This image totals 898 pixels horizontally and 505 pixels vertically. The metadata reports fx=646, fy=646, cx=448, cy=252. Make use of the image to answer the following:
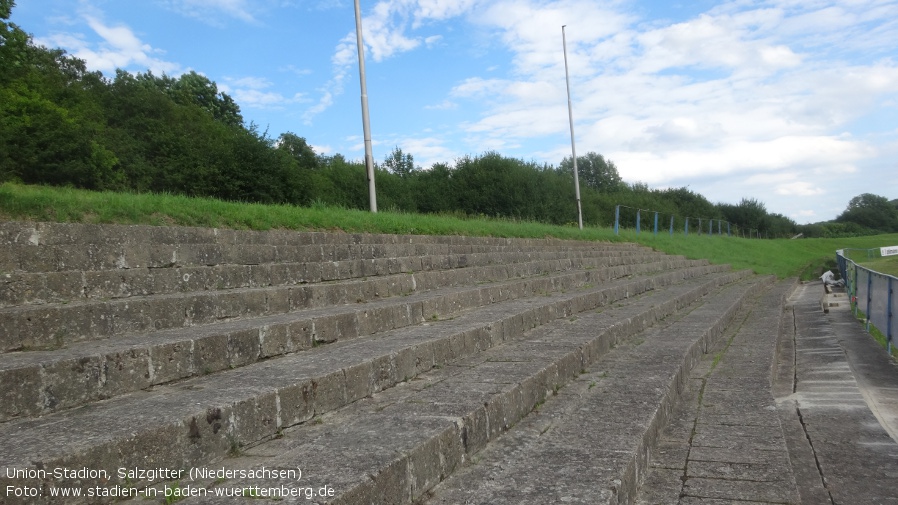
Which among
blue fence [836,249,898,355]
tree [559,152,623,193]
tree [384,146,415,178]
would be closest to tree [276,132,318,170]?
tree [384,146,415,178]

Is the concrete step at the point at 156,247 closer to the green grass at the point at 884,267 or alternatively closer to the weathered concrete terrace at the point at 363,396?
the weathered concrete terrace at the point at 363,396

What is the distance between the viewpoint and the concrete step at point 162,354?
8.16 feet

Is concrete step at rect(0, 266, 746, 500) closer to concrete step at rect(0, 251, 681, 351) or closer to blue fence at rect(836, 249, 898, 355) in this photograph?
concrete step at rect(0, 251, 681, 351)

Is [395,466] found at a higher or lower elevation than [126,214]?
lower

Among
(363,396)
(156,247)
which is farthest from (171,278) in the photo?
(363,396)

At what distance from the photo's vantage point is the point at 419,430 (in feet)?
8.93

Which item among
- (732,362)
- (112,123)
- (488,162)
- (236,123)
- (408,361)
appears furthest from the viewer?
(236,123)

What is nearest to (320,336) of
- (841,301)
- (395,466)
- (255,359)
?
(255,359)

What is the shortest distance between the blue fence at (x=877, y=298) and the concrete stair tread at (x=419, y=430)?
5258mm

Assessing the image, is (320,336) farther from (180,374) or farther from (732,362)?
(732,362)

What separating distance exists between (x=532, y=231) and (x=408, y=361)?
12849mm

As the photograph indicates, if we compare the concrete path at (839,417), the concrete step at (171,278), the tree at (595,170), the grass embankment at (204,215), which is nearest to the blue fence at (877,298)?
the concrete path at (839,417)

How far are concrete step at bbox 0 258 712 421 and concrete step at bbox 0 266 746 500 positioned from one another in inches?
3.4

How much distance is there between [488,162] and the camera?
34.9m
